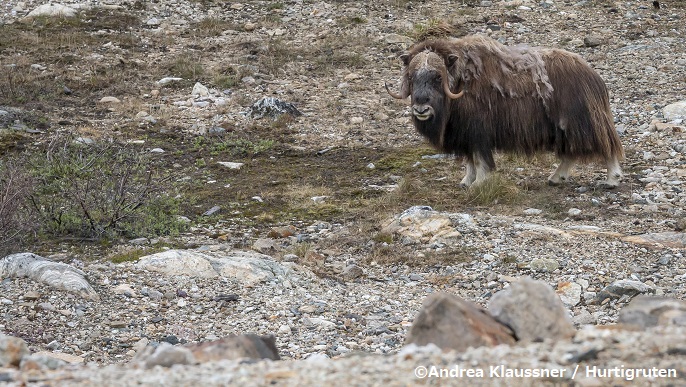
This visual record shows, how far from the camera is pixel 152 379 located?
108 inches

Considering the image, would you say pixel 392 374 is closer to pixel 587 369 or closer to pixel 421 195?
pixel 587 369

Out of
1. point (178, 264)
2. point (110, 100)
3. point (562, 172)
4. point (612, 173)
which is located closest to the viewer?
point (178, 264)

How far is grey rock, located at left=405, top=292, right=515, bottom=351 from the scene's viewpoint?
119 inches

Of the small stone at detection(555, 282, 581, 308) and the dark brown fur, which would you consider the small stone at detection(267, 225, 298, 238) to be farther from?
the small stone at detection(555, 282, 581, 308)

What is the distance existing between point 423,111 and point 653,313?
448cm

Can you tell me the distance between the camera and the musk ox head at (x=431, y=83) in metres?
7.57

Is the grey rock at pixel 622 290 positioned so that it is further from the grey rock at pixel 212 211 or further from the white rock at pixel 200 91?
the white rock at pixel 200 91

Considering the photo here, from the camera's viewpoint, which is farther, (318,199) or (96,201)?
(318,199)

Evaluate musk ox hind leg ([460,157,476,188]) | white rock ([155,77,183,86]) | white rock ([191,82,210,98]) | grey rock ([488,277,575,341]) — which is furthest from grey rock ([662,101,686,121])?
grey rock ([488,277,575,341])

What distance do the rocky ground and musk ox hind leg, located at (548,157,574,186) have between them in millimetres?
110

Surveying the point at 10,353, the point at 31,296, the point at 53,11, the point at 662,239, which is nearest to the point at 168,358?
the point at 10,353

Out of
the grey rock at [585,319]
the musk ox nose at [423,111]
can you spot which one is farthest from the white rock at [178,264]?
the musk ox nose at [423,111]

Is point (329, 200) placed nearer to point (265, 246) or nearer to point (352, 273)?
point (265, 246)

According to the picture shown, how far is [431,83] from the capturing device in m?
7.61
